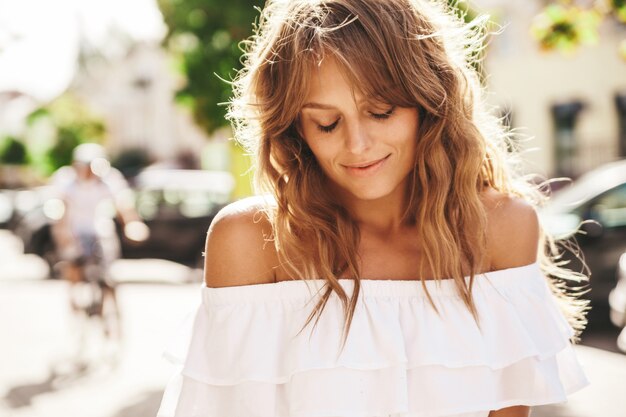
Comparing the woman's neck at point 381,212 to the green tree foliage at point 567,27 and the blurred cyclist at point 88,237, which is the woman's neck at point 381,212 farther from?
the blurred cyclist at point 88,237

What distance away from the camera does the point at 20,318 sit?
Result: 944 cm

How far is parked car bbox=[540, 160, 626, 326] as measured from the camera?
726 centimetres

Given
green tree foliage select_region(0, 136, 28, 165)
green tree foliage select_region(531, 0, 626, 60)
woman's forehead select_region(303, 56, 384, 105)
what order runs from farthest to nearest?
1. green tree foliage select_region(0, 136, 28, 165)
2. green tree foliage select_region(531, 0, 626, 60)
3. woman's forehead select_region(303, 56, 384, 105)

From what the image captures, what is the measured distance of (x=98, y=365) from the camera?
22.3 feet

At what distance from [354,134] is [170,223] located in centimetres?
1268

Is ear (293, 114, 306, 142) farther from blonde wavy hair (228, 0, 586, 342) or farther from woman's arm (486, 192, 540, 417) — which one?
woman's arm (486, 192, 540, 417)

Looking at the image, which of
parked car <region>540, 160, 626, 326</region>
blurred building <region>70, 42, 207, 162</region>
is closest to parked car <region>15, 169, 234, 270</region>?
parked car <region>540, 160, 626, 326</region>

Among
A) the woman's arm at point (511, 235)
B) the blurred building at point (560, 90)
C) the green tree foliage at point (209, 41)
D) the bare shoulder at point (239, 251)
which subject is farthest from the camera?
the blurred building at point (560, 90)

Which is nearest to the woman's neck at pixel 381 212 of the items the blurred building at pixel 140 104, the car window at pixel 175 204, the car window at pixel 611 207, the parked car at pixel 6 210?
the car window at pixel 611 207

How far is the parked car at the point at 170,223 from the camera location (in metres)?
14.0

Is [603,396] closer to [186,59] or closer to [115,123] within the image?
[186,59]

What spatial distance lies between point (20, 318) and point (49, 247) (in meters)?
4.88

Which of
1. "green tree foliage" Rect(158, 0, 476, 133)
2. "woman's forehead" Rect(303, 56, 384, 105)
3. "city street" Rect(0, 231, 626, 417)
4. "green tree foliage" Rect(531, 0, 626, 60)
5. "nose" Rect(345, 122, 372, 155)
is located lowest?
"city street" Rect(0, 231, 626, 417)

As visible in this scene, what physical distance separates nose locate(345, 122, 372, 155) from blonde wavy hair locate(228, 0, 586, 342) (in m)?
0.09
